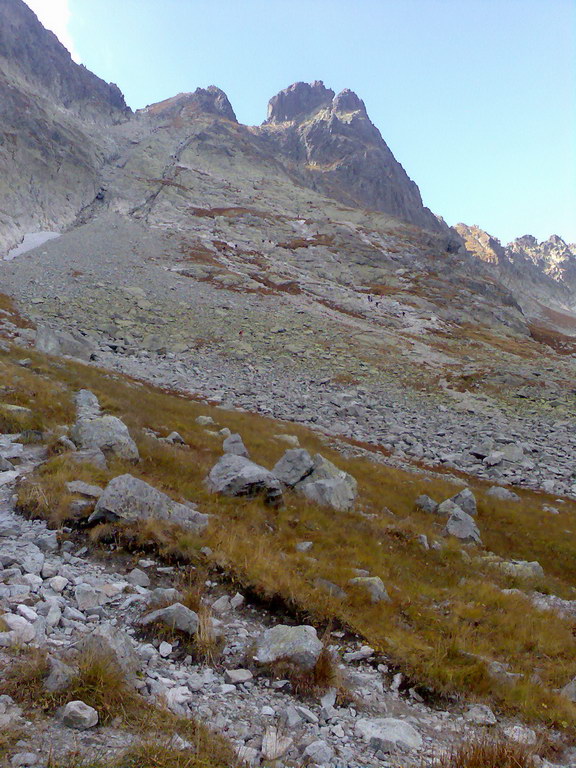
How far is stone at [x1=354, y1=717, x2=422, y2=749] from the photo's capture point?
15.2 feet

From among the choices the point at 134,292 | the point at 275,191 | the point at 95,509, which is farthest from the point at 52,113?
the point at 95,509

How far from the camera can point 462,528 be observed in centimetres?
1423

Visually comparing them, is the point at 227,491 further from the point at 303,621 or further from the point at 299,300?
the point at 299,300

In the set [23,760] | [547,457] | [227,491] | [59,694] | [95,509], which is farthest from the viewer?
[547,457]

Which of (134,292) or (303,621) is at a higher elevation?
(134,292)

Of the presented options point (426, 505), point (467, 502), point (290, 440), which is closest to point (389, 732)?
point (426, 505)

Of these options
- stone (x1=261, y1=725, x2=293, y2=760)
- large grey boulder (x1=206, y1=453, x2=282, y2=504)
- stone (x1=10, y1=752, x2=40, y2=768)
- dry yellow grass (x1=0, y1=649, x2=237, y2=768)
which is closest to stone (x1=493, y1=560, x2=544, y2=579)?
large grey boulder (x1=206, y1=453, x2=282, y2=504)

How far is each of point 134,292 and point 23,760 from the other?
155 feet

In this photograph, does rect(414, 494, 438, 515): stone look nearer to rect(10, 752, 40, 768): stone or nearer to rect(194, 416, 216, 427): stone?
rect(194, 416, 216, 427): stone

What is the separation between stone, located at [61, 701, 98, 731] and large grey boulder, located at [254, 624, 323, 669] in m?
2.19

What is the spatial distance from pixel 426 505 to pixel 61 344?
2365 centimetres

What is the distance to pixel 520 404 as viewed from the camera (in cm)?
3381

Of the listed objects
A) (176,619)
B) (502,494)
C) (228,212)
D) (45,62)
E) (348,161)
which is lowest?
(176,619)

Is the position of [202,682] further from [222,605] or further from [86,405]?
[86,405]
